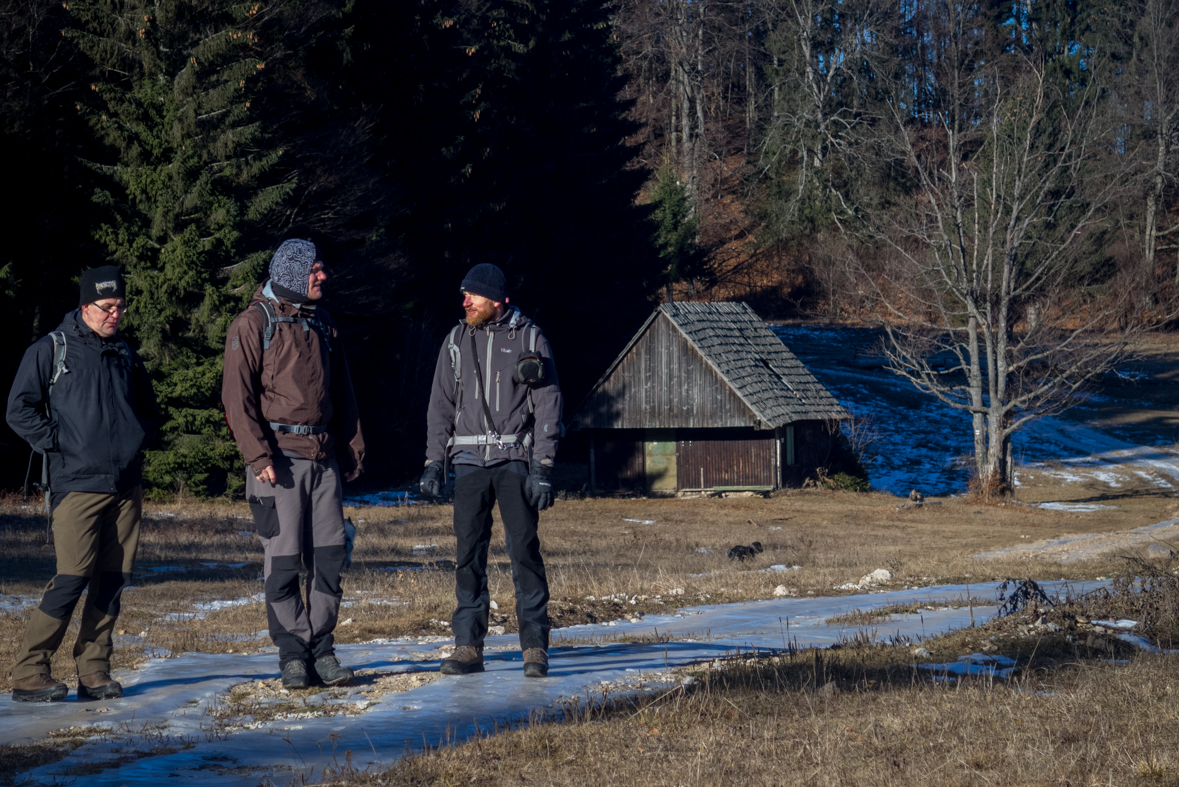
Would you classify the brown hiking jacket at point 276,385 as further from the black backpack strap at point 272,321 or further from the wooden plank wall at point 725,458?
the wooden plank wall at point 725,458

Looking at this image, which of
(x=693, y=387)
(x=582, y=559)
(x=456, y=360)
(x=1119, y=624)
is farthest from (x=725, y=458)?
(x=456, y=360)

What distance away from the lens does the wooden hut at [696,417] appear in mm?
34906

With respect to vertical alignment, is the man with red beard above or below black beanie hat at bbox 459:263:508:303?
below

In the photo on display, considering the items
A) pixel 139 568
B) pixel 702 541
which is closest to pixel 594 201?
pixel 702 541

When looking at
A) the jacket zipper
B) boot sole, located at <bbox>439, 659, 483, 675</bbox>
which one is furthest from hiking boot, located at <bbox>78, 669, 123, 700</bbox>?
the jacket zipper

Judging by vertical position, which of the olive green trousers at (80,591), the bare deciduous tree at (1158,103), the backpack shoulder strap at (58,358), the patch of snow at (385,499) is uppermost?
the bare deciduous tree at (1158,103)

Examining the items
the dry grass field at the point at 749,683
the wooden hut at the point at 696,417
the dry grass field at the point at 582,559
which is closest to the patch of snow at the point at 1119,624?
the dry grass field at the point at 749,683

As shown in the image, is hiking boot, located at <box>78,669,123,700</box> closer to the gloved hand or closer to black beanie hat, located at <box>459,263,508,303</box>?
the gloved hand

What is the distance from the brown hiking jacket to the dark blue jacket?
53cm

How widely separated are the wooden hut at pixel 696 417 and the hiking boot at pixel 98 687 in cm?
2915

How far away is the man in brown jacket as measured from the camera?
5.69 meters

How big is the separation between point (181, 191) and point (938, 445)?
1234 inches

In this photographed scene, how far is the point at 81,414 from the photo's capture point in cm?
566

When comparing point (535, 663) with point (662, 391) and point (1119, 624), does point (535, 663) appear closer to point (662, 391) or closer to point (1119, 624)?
point (1119, 624)
